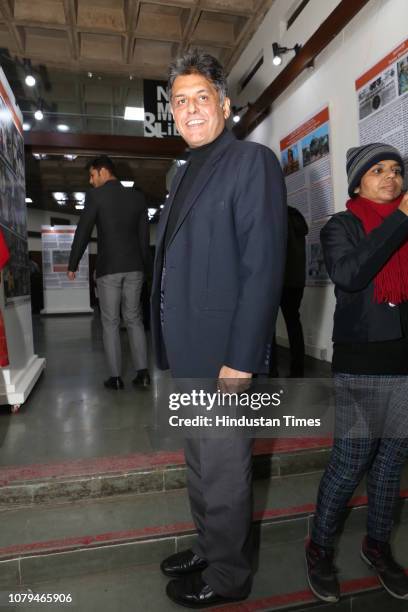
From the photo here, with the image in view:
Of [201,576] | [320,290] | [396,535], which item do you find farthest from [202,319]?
[320,290]

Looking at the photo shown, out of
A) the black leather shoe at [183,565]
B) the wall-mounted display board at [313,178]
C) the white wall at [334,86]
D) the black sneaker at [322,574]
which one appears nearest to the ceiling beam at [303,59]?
the white wall at [334,86]

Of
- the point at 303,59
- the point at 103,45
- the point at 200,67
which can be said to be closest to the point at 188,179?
the point at 200,67

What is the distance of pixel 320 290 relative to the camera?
384cm

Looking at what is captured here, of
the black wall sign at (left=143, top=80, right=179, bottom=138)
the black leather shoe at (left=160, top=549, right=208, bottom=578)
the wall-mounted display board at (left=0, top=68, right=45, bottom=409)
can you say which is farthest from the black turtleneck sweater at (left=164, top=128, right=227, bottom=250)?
the black wall sign at (left=143, top=80, right=179, bottom=138)

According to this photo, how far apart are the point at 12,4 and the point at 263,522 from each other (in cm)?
570

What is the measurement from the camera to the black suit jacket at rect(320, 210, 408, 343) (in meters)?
1.15

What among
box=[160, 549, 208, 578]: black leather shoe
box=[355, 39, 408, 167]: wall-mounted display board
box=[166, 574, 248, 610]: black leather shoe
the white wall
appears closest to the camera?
box=[166, 574, 248, 610]: black leather shoe

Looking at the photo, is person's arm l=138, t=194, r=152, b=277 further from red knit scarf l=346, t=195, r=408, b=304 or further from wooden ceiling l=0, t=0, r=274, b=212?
wooden ceiling l=0, t=0, r=274, b=212

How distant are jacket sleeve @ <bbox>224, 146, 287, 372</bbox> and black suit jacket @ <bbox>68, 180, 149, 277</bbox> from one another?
202 centimetres

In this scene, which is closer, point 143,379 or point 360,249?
point 360,249

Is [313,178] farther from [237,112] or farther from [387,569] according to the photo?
[387,569]

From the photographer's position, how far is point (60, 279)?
10.7m

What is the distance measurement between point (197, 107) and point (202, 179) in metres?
0.20

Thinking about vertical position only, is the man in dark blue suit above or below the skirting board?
above
